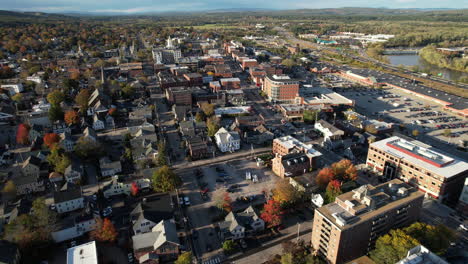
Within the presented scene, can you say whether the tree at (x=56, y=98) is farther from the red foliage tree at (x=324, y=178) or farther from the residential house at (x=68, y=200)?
the red foliage tree at (x=324, y=178)

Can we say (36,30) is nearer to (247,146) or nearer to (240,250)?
(247,146)

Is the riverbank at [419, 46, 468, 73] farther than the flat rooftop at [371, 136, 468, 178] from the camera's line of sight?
Yes

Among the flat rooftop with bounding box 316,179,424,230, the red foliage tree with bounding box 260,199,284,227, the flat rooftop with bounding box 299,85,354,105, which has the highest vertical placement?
the flat rooftop with bounding box 316,179,424,230

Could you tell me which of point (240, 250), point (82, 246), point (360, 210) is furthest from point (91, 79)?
point (360, 210)

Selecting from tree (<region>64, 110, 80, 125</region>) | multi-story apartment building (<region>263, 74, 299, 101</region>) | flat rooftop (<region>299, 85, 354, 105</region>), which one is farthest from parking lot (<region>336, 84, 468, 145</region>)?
tree (<region>64, 110, 80, 125</region>)

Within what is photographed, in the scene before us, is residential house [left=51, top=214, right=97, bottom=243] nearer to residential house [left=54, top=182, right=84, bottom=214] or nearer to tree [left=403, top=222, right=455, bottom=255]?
residential house [left=54, top=182, right=84, bottom=214]

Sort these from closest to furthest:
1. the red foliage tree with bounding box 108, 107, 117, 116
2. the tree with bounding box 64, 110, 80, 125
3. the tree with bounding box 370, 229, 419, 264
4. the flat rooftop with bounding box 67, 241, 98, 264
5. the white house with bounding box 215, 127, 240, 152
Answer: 1. the tree with bounding box 370, 229, 419, 264
2. the flat rooftop with bounding box 67, 241, 98, 264
3. the white house with bounding box 215, 127, 240, 152
4. the tree with bounding box 64, 110, 80, 125
5. the red foliage tree with bounding box 108, 107, 117, 116

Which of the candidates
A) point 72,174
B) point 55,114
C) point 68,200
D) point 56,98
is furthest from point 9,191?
point 56,98

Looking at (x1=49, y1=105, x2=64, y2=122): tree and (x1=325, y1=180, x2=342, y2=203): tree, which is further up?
(x1=49, y1=105, x2=64, y2=122): tree
